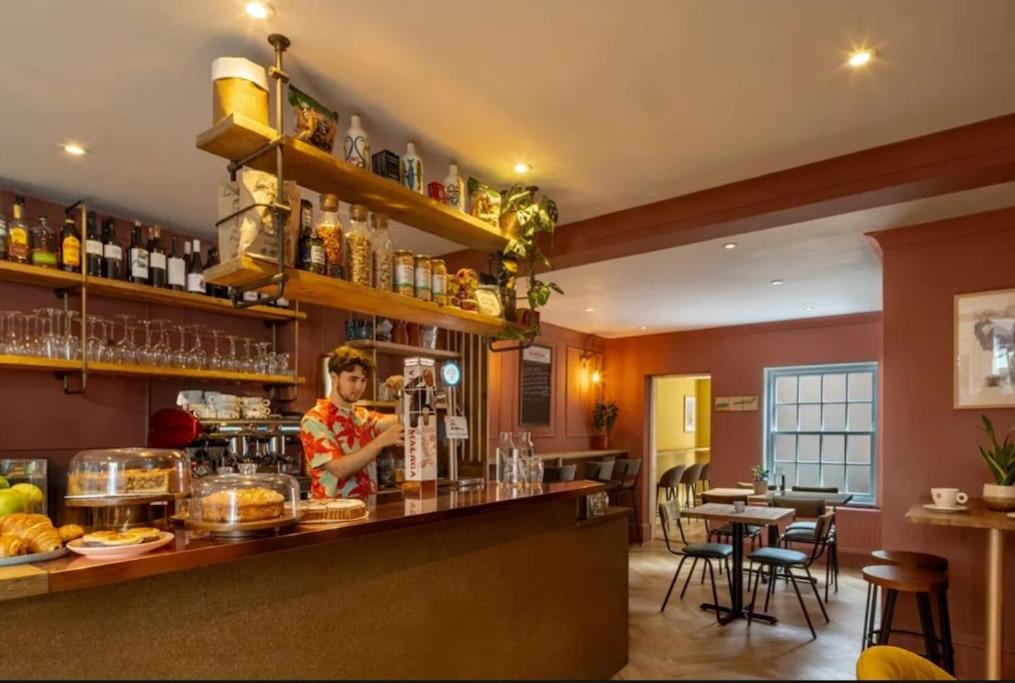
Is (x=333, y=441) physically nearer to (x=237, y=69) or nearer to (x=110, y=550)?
(x=110, y=550)

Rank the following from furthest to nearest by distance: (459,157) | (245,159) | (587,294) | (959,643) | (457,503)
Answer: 1. (587,294)
2. (959,643)
3. (459,157)
4. (457,503)
5. (245,159)

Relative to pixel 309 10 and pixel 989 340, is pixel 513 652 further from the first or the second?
pixel 989 340

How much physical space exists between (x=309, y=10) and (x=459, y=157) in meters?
1.10

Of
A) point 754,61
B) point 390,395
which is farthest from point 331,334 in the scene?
point 754,61

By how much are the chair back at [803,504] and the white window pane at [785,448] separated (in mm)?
1620

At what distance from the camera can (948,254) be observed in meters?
3.77

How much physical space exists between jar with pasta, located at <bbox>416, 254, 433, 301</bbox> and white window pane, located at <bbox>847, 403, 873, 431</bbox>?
6238 millimetres

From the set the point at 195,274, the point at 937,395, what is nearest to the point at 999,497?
the point at 937,395

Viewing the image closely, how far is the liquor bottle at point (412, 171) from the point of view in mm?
2570

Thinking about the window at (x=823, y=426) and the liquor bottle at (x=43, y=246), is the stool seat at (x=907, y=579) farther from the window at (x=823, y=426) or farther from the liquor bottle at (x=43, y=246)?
the liquor bottle at (x=43, y=246)

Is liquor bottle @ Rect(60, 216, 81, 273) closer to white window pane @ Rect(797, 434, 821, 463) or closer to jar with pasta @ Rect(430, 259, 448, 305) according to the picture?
jar with pasta @ Rect(430, 259, 448, 305)

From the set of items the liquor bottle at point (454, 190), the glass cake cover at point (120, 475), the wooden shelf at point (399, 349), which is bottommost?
the glass cake cover at point (120, 475)

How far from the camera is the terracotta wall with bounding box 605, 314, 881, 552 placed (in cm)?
687

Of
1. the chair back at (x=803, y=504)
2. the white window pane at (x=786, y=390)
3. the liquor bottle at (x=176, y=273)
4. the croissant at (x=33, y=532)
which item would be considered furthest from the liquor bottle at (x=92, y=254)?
the white window pane at (x=786, y=390)
